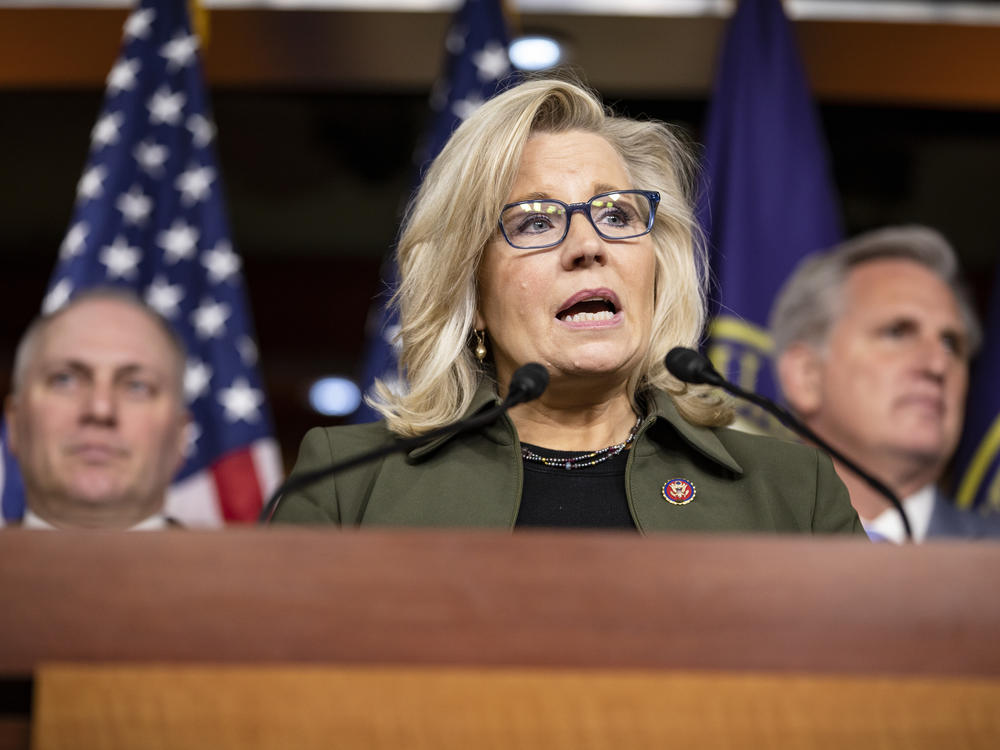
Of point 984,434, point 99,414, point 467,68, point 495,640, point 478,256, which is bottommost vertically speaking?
point 984,434

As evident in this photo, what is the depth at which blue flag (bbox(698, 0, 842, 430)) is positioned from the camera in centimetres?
330

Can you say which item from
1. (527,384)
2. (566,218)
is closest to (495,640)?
(527,384)

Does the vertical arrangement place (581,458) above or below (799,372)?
above

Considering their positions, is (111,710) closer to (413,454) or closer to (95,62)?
(413,454)

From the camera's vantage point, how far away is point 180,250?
3.26 meters

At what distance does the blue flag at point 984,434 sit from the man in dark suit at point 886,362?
3.6 inches

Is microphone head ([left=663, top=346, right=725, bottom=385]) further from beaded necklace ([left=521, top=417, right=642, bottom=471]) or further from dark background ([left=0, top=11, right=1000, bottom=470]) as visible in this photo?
dark background ([left=0, top=11, right=1000, bottom=470])

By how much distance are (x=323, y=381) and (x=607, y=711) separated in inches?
221

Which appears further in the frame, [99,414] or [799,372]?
[799,372]

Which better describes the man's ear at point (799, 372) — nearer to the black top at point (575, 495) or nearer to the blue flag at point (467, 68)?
the blue flag at point (467, 68)

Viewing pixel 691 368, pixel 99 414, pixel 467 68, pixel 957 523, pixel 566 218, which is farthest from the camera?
pixel 467 68

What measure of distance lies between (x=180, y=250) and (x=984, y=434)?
236 centimetres

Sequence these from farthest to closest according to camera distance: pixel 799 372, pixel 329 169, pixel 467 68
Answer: pixel 329 169 < pixel 467 68 < pixel 799 372

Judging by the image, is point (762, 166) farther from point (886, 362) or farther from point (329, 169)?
point (329, 169)
